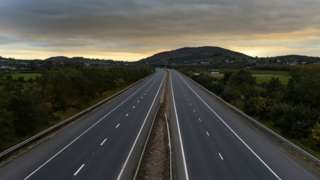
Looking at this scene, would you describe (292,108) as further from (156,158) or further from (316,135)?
(156,158)

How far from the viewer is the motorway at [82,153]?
898 inches

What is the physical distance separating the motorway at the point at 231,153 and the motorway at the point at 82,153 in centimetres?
406

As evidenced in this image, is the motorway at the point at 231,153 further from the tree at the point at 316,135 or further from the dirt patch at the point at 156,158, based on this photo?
the tree at the point at 316,135

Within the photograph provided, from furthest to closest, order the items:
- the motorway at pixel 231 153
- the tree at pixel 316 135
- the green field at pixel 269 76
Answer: the green field at pixel 269 76, the tree at pixel 316 135, the motorway at pixel 231 153

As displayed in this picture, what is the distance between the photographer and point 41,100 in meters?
43.3

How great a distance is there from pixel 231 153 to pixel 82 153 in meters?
9.21

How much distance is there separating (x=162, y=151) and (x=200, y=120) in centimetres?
1510

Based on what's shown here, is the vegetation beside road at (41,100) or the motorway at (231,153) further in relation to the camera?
the vegetation beside road at (41,100)

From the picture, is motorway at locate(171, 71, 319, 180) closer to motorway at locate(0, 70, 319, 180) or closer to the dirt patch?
motorway at locate(0, 70, 319, 180)

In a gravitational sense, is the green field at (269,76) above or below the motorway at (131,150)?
below

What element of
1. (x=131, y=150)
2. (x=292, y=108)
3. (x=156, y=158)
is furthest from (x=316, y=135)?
(x=131, y=150)

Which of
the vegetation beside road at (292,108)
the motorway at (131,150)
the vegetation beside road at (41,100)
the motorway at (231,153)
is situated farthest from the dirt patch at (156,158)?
the vegetation beside road at (292,108)

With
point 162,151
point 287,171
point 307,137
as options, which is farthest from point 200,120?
point 287,171

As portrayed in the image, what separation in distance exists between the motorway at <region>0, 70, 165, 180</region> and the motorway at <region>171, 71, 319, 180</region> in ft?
13.3
